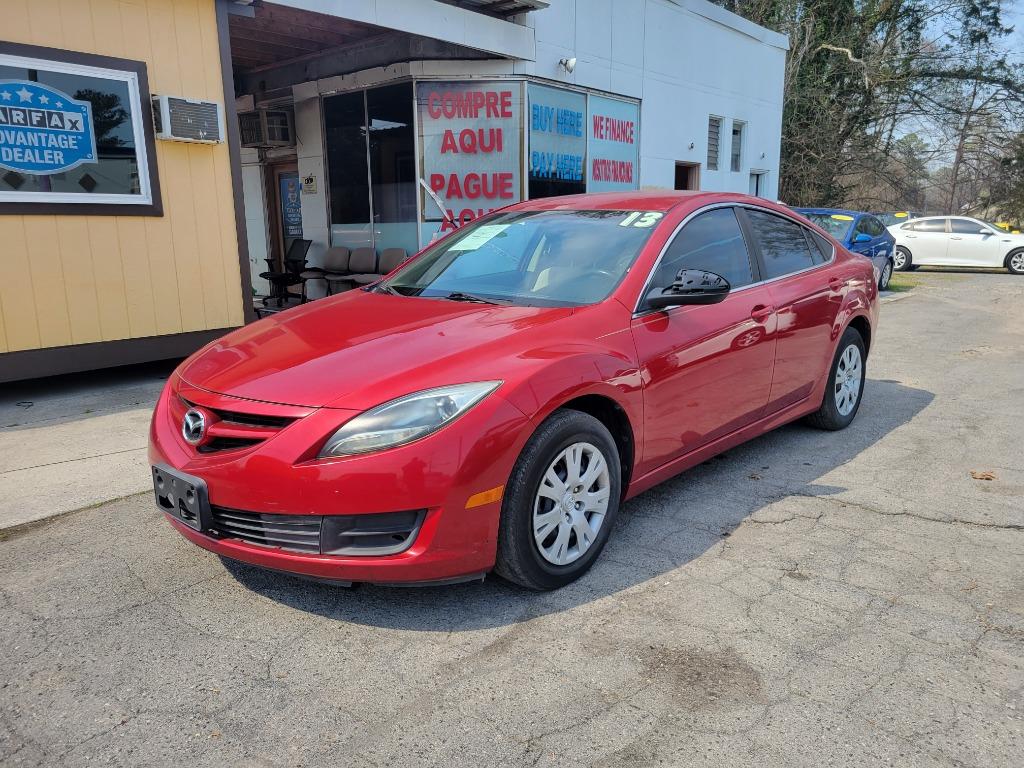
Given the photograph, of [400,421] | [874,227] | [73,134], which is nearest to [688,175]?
[874,227]

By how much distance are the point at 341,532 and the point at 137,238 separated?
5131 mm

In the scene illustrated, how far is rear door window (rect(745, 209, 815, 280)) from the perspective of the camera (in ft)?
14.6

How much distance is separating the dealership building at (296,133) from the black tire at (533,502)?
5088 mm

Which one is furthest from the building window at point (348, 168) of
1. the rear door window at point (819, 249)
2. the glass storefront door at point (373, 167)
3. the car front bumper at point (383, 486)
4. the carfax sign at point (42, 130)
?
the car front bumper at point (383, 486)

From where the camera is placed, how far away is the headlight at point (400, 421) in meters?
2.59

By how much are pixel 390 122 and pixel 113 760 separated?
9284mm

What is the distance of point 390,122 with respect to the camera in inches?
403

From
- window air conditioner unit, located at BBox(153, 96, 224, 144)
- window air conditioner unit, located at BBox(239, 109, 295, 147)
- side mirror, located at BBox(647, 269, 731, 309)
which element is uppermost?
window air conditioner unit, located at BBox(239, 109, 295, 147)

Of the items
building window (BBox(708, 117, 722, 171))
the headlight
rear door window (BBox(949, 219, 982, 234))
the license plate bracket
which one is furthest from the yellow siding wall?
rear door window (BBox(949, 219, 982, 234))

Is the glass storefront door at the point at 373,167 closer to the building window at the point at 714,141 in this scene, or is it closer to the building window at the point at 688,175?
the building window at the point at 688,175

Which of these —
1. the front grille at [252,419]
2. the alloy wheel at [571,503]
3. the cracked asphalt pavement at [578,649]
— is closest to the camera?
the cracked asphalt pavement at [578,649]

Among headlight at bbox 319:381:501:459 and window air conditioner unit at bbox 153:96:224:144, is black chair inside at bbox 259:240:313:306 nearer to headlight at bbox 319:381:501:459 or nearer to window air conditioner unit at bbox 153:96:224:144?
window air conditioner unit at bbox 153:96:224:144

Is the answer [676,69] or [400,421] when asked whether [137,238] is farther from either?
[676,69]

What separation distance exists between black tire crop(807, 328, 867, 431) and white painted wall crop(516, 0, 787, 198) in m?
6.30
